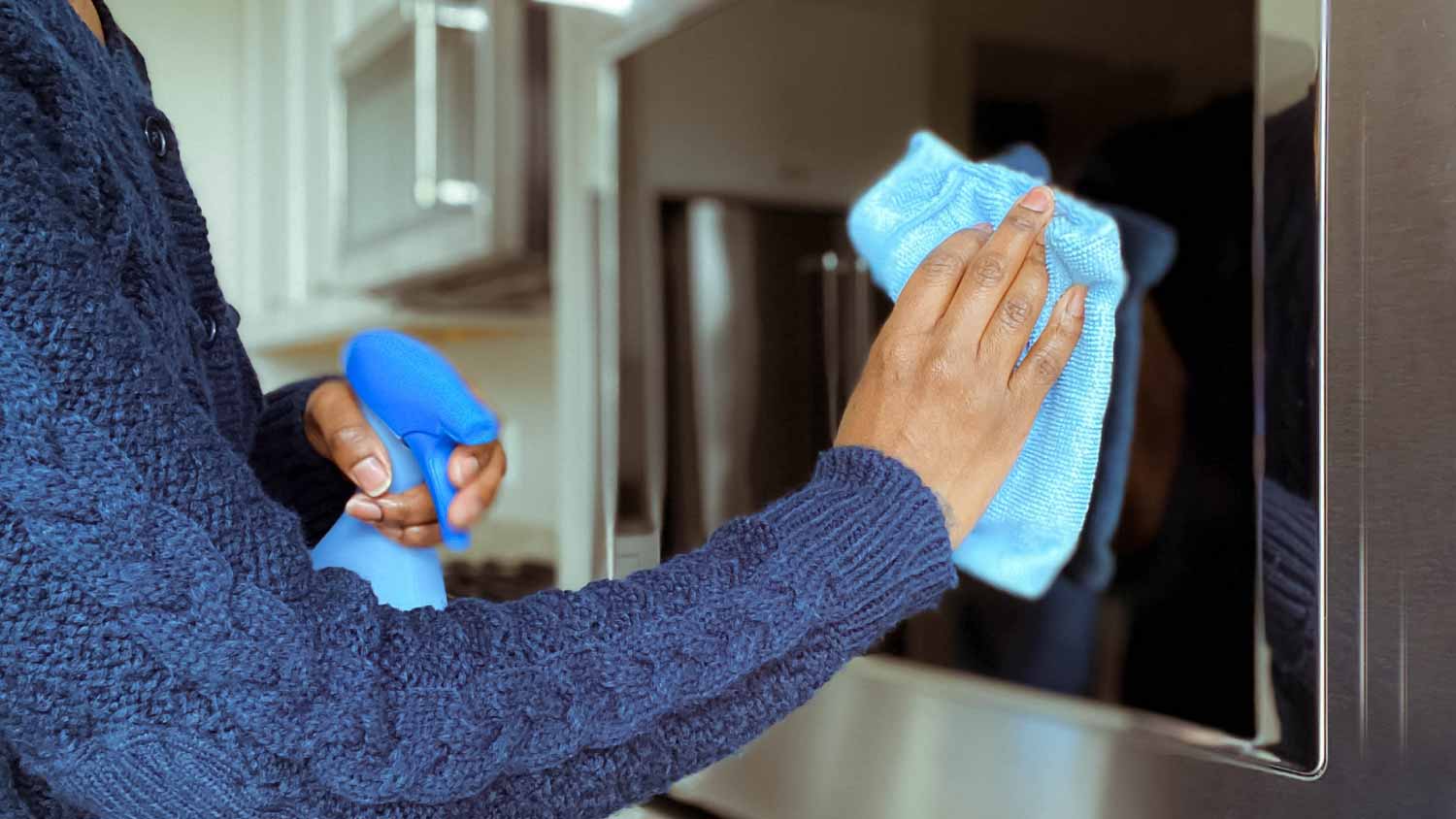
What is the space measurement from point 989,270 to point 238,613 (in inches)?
11.8

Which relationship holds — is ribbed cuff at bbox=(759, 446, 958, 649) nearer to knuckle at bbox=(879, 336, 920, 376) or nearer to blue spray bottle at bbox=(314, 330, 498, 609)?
knuckle at bbox=(879, 336, 920, 376)

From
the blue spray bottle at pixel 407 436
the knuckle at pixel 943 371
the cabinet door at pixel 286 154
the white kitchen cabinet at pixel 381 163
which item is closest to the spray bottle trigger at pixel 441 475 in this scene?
the blue spray bottle at pixel 407 436

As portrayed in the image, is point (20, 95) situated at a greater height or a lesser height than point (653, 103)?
lesser

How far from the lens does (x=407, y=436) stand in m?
0.53

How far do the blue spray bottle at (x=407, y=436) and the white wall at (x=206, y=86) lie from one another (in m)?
2.10

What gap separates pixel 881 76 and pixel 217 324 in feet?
1.39

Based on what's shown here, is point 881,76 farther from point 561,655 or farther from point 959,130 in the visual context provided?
point 561,655

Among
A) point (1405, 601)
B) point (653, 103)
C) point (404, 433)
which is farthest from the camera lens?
point (653, 103)

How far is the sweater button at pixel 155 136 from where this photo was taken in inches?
18.7

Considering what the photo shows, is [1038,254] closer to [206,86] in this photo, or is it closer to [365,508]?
[365,508]

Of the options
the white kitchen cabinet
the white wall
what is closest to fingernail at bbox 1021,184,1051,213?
the white kitchen cabinet

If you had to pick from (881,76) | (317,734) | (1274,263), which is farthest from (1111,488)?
(317,734)

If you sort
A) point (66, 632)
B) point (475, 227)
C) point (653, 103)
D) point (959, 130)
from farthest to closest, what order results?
point (475, 227), point (653, 103), point (959, 130), point (66, 632)

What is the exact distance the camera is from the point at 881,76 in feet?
2.33
